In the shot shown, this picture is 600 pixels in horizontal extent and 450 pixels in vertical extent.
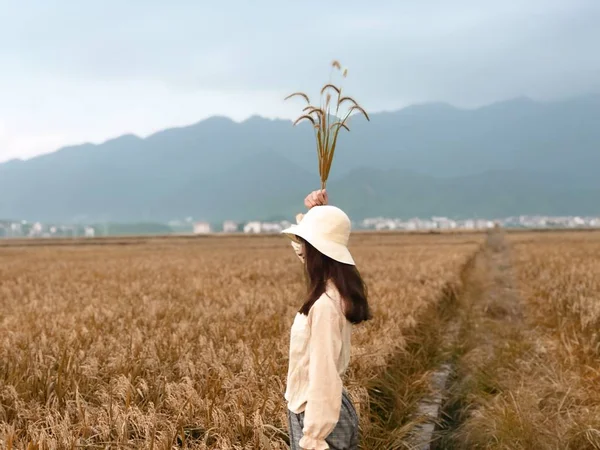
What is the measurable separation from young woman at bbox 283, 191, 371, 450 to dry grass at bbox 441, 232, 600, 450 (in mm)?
2426

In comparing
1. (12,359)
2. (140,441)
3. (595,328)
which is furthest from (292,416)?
(595,328)

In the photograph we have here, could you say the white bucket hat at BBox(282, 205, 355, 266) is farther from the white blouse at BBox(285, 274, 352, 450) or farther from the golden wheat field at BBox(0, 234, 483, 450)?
the golden wheat field at BBox(0, 234, 483, 450)

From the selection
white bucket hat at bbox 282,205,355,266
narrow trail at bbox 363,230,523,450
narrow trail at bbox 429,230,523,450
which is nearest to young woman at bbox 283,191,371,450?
white bucket hat at bbox 282,205,355,266

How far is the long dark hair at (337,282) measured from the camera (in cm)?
292

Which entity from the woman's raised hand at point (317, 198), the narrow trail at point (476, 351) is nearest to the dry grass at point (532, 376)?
the narrow trail at point (476, 351)

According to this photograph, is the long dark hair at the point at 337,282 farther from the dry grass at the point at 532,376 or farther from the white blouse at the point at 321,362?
the dry grass at the point at 532,376

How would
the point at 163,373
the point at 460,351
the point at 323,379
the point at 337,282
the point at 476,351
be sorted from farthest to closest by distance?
the point at 460,351 → the point at 476,351 → the point at 163,373 → the point at 337,282 → the point at 323,379

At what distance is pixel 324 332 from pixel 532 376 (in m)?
4.52

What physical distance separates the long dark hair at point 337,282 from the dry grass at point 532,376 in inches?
102

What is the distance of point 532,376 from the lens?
6.47 meters

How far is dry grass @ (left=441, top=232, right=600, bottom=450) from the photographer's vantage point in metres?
4.95

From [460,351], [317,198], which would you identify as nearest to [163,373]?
[317,198]

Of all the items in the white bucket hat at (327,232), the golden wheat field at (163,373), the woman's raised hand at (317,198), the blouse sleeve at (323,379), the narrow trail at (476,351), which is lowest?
the narrow trail at (476,351)

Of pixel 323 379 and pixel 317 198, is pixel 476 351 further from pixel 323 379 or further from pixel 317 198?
pixel 323 379
